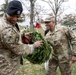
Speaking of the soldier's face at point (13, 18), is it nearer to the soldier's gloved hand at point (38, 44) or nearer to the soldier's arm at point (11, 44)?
the soldier's arm at point (11, 44)

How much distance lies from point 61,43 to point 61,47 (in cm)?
9

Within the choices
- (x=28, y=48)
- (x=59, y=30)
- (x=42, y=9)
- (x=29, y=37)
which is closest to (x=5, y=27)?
(x=28, y=48)

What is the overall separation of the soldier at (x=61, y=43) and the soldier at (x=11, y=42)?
132cm

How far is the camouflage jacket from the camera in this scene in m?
5.32

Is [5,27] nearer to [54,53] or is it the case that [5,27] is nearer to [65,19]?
[54,53]

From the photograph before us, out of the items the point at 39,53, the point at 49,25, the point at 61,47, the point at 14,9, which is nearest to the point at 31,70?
the point at 61,47

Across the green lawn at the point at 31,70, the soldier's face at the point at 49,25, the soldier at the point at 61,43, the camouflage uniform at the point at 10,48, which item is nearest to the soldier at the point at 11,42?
the camouflage uniform at the point at 10,48

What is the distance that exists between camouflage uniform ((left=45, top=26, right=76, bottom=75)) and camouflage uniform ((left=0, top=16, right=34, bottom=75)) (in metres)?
1.43

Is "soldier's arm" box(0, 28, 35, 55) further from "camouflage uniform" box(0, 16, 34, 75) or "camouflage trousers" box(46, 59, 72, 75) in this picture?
"camouflage trousers" box(46, 59, 72, 75)

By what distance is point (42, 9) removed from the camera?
41344 mm

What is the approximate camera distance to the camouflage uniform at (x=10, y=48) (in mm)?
3650

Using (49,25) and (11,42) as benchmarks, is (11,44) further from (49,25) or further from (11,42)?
(49,25)

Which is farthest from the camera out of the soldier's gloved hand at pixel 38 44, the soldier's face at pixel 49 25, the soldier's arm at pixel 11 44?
the soldier's face at pixel 49 25

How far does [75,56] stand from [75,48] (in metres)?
0.18
